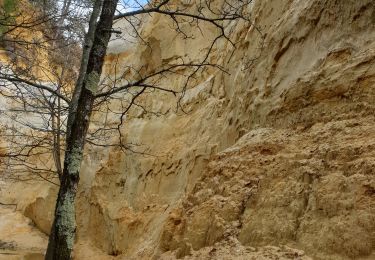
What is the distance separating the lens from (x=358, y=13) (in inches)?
188

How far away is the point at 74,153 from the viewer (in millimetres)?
3873

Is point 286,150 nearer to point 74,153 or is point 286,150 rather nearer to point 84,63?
point 74,153

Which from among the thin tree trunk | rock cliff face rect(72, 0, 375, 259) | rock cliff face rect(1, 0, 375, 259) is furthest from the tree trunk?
the thin tree trunk

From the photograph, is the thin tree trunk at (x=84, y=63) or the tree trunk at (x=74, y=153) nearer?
the tree trunk at (x=74, y=153)

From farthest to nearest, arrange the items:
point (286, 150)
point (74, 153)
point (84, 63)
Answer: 1. point (84, 63)
2. point (286, 150)
3. point (74, 153)

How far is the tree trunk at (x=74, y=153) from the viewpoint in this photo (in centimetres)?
371

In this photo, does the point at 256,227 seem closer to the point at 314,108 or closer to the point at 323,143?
the point at 323,143

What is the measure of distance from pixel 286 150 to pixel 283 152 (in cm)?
4

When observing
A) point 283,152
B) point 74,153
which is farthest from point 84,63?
point 283,152

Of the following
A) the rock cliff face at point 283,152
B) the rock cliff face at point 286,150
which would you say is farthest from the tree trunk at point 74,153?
the rock cliff face at point 286,150

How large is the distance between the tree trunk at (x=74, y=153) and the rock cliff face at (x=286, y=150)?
1562 mm

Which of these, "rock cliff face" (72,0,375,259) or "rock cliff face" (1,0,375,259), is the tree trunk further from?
"rock cliff face" (72,0,375,259)

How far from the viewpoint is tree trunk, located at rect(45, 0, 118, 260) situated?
371 centimetres

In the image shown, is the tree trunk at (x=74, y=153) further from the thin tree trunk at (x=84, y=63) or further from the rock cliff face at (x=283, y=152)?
the thin tree trunk at (x=84, y=63)
